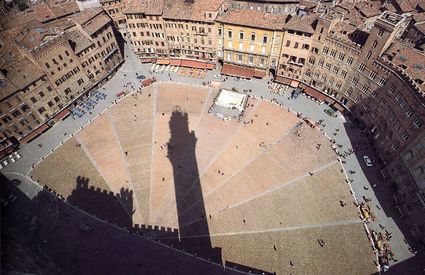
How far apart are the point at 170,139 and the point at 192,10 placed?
3647cm

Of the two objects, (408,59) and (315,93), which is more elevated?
(408,59)

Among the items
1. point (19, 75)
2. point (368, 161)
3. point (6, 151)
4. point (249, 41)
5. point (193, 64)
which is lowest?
point (368, 161)

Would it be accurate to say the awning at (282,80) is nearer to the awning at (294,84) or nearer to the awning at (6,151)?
the awning at (294,84)

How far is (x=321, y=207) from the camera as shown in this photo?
5766cm

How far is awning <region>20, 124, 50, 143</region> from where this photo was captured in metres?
71.8

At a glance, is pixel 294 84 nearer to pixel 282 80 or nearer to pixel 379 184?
pixel 282 80

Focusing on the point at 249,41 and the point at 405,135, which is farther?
the point at 249,41

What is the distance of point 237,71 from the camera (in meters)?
81.9

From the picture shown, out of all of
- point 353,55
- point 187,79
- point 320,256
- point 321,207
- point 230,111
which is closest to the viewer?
point 320,256

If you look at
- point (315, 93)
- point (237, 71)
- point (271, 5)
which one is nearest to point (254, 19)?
point (271, 5)

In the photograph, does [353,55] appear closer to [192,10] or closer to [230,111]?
[230,111]

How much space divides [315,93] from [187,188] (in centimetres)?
4275

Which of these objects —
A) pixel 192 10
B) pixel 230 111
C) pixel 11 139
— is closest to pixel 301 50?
pixel 230 111

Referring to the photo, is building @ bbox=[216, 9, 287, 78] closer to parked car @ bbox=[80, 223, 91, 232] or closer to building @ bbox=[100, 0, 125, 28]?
building @ bbox=[100, 0, 125, 28]
